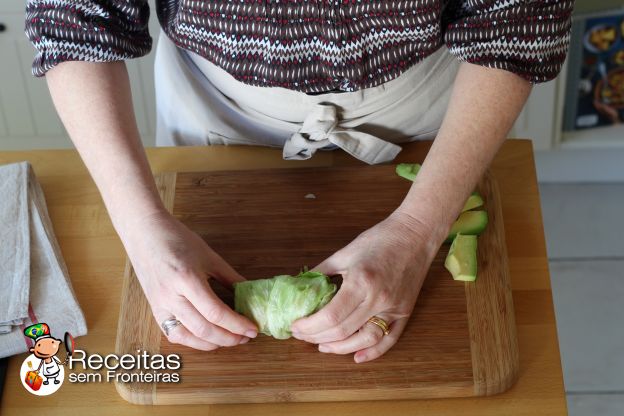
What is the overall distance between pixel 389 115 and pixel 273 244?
30 centimetres

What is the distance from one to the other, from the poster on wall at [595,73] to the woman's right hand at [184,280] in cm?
149

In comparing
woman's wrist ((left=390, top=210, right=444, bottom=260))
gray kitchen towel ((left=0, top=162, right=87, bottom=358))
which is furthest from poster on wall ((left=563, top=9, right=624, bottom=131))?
gray kitchen towel ((left=0, top=162, right=87, bottom=358))

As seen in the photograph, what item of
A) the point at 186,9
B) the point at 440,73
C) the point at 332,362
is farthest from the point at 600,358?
the point at 186,9

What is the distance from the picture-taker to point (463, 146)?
3.70 ft

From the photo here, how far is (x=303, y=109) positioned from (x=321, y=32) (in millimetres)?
188

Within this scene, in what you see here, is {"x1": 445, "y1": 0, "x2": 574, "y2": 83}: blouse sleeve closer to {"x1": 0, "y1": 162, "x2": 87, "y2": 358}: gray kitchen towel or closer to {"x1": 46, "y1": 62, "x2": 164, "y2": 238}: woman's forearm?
{"x1": 46, "y1": 62, "x2": 164, "y2": 238}: woman's forearm

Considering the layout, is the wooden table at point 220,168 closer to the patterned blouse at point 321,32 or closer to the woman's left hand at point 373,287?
the woman's left hand at point 373,287

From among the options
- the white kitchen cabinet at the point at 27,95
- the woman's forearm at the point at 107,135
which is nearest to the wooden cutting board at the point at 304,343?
the woman's forearm at the point at 107,135

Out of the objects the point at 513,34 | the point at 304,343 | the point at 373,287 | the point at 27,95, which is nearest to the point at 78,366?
the point at 304,343

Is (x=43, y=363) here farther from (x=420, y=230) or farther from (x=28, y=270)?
(x=420, y=230)

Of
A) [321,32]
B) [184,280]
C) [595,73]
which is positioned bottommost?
[595,73]

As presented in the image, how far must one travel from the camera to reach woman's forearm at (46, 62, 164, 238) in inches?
44.3

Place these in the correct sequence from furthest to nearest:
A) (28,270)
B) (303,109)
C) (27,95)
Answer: (27,95), (303,109), (28,270)

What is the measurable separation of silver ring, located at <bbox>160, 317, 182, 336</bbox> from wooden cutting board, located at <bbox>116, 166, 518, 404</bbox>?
0.07ft
